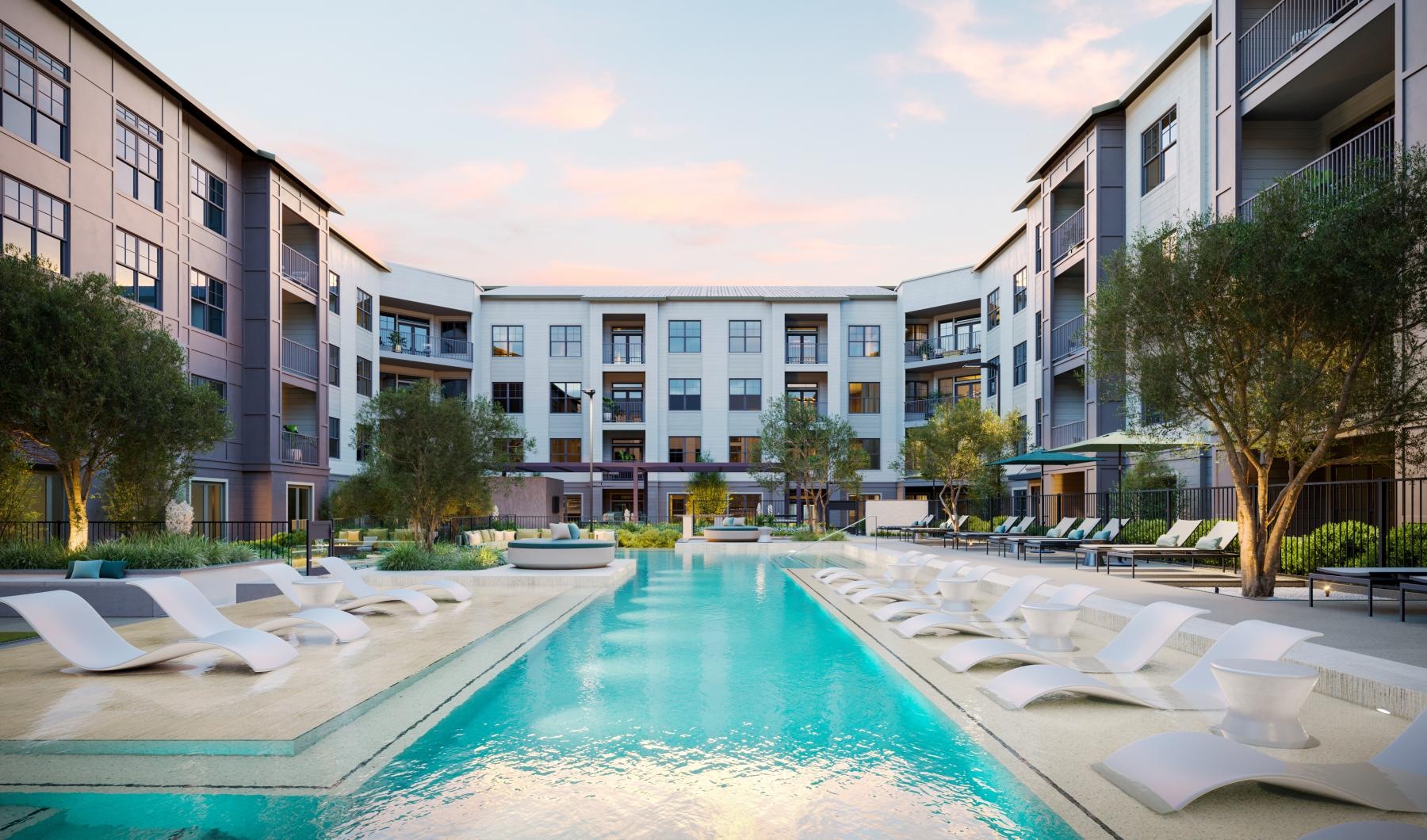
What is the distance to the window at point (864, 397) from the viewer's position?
153ft

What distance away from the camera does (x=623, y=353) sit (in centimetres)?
4766

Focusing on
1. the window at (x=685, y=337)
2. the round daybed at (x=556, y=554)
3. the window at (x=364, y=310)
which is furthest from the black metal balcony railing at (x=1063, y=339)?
the window at (x=364, y=310)

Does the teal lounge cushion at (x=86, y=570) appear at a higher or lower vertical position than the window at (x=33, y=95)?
lower

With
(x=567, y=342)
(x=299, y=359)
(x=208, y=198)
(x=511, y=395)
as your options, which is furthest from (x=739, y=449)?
(x=208, y=198)

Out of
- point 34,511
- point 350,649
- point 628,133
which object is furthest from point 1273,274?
point 34,511

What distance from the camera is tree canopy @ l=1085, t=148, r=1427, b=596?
31.5 ft

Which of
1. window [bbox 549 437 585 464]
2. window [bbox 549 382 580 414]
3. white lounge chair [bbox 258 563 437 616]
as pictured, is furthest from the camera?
window [bbox 549 382 580 414]

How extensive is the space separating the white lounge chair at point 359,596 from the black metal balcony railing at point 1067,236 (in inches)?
924

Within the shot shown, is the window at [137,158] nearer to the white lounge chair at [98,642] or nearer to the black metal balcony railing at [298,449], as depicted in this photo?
the black metal balcony railing at [298,449]

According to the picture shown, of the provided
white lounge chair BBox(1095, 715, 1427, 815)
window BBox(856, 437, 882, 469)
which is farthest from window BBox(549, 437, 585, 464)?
white lounge chair BBox(1095, 715, 1427, 815)

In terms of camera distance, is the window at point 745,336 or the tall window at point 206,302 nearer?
the tall window at point 206,302

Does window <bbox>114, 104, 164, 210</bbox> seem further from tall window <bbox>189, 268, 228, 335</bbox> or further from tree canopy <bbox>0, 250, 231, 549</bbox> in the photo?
tree canopy <bbox>0, 250, 231, 549</bbox>

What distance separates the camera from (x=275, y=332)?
27.9m

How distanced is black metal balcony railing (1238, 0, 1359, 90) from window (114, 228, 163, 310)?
84.7 feet
